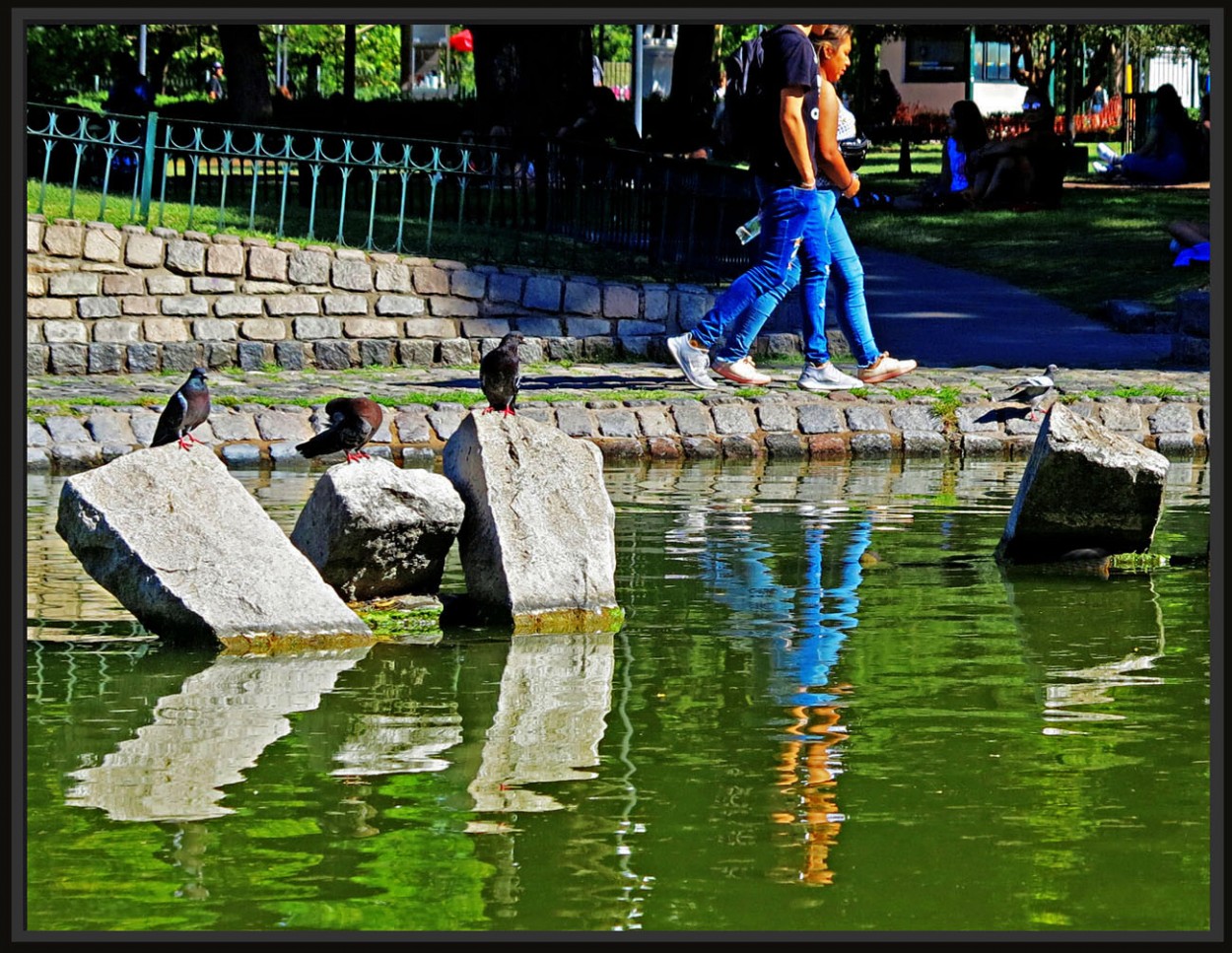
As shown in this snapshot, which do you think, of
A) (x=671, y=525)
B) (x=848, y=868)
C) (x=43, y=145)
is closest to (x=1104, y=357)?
(x=671, y=525)

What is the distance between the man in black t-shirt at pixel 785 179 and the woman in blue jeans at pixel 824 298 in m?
0.05

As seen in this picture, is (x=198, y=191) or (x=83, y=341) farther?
(x=198, y=191)

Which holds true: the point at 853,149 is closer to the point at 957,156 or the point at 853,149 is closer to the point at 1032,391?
the point at 1032,391

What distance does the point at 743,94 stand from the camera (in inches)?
470

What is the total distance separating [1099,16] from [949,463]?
8676 mm

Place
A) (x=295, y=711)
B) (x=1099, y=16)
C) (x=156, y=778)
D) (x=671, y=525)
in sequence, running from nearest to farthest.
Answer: (x=1099, y=16) < (x=156, y=778) < (x=295, y=711) < (x=671, y=525)

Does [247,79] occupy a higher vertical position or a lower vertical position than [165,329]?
higher

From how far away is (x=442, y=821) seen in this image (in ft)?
16.6

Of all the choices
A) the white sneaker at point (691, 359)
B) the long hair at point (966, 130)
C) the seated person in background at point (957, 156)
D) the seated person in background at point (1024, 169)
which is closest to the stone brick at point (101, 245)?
the white sneaker at point (691, 359)

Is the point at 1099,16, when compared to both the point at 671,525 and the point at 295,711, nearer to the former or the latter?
the point at 295,711

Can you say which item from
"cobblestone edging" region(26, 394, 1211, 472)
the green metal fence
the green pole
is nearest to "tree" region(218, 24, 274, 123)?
the green metal fence

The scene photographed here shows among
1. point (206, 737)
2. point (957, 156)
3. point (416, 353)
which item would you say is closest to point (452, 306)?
point (416, 353)

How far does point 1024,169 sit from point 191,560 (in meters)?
20.8

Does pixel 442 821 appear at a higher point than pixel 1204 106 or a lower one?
lower
